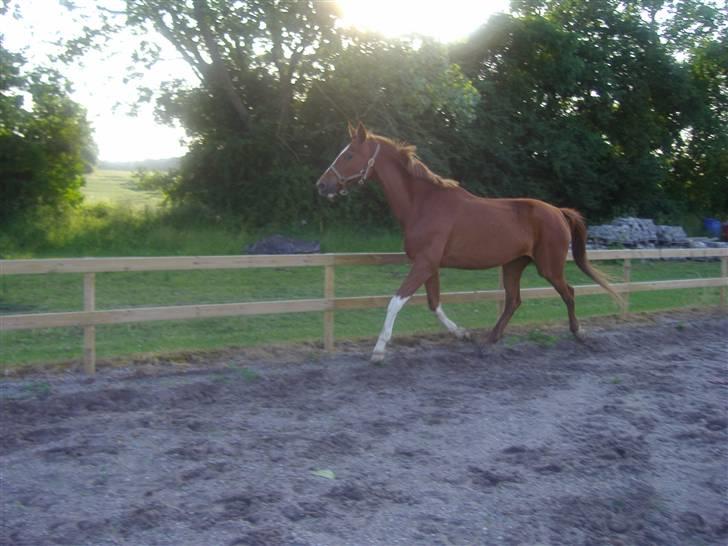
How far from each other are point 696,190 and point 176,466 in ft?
94.7

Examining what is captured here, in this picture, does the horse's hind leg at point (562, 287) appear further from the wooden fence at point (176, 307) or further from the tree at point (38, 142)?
the tree at point (38, 142)

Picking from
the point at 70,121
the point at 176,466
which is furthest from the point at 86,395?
the point at 70,121

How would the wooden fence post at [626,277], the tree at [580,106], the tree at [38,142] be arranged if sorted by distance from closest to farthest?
the wooden fence post at [626,277], the tree at [38,142], the tree at [580,106]

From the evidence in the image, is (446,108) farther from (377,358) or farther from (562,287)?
(377,358)

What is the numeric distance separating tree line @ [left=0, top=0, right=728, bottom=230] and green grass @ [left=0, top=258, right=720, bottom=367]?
5055 mm

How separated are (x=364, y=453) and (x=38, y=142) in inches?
634

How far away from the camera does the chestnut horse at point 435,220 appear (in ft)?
28.3

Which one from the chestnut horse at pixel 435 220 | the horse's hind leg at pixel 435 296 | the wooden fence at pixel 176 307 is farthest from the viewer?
the horse's hind leg at pixel 435 296

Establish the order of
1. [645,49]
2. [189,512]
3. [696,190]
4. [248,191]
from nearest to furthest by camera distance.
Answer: [189,512]
[248,191]
[645,49]
[696,190]

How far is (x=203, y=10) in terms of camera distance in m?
16.6

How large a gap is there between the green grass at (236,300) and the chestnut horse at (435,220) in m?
1.30

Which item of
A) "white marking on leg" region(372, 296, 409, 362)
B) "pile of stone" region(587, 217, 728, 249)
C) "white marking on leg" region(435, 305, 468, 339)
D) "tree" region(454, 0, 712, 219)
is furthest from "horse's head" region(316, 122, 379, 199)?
"tree" region(454, 0, 712, 219)

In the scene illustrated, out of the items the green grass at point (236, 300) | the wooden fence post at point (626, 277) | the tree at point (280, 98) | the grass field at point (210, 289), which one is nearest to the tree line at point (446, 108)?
the tree at point (280, 98)

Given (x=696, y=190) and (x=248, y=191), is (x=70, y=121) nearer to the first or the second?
(x=248, y=191)
